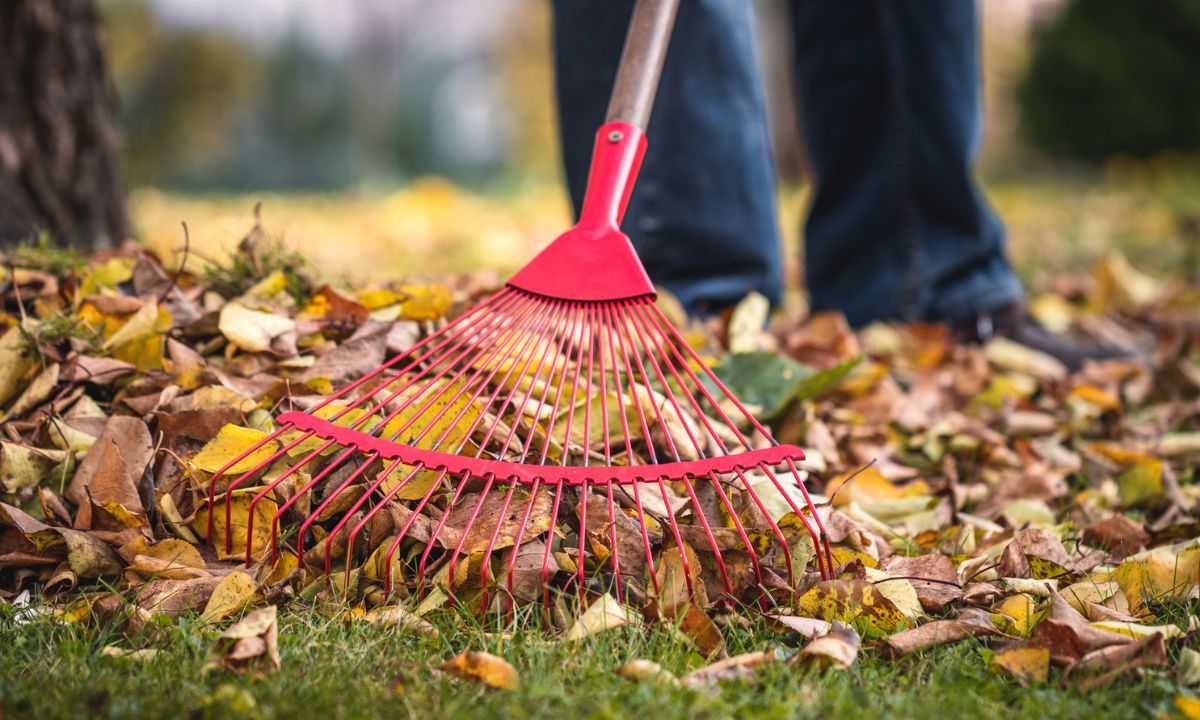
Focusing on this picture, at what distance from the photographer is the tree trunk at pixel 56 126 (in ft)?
7.49

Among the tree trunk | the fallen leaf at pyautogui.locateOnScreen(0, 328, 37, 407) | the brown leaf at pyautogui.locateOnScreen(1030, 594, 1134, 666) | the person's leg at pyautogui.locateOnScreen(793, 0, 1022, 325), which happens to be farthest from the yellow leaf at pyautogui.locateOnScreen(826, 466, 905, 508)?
the tree trunk

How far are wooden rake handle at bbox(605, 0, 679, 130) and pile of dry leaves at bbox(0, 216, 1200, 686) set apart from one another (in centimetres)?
41

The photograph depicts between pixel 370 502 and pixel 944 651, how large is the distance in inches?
28.8

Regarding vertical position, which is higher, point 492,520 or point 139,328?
point 139,328

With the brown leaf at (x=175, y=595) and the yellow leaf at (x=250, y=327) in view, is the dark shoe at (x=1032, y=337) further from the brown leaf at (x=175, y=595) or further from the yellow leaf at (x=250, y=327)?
the brown leaf at (x=175, y=595)

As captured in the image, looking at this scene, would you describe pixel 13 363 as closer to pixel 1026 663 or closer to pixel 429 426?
pixel 429 426

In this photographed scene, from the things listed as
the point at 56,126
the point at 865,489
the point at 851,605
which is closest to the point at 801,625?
the point at 851,605

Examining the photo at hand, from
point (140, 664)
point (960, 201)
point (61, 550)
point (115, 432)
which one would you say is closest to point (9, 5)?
point (115, 432)

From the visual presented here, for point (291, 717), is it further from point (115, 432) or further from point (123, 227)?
point (123, 227)

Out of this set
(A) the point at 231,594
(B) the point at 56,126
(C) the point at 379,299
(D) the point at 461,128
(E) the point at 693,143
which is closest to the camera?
(A) the point at 231,594

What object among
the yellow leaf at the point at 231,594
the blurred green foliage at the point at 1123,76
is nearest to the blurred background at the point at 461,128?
the blurred green foliage at the point at 1123,76

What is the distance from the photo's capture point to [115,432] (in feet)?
4.67

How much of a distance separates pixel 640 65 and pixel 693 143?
532mm

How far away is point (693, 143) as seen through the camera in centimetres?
215
